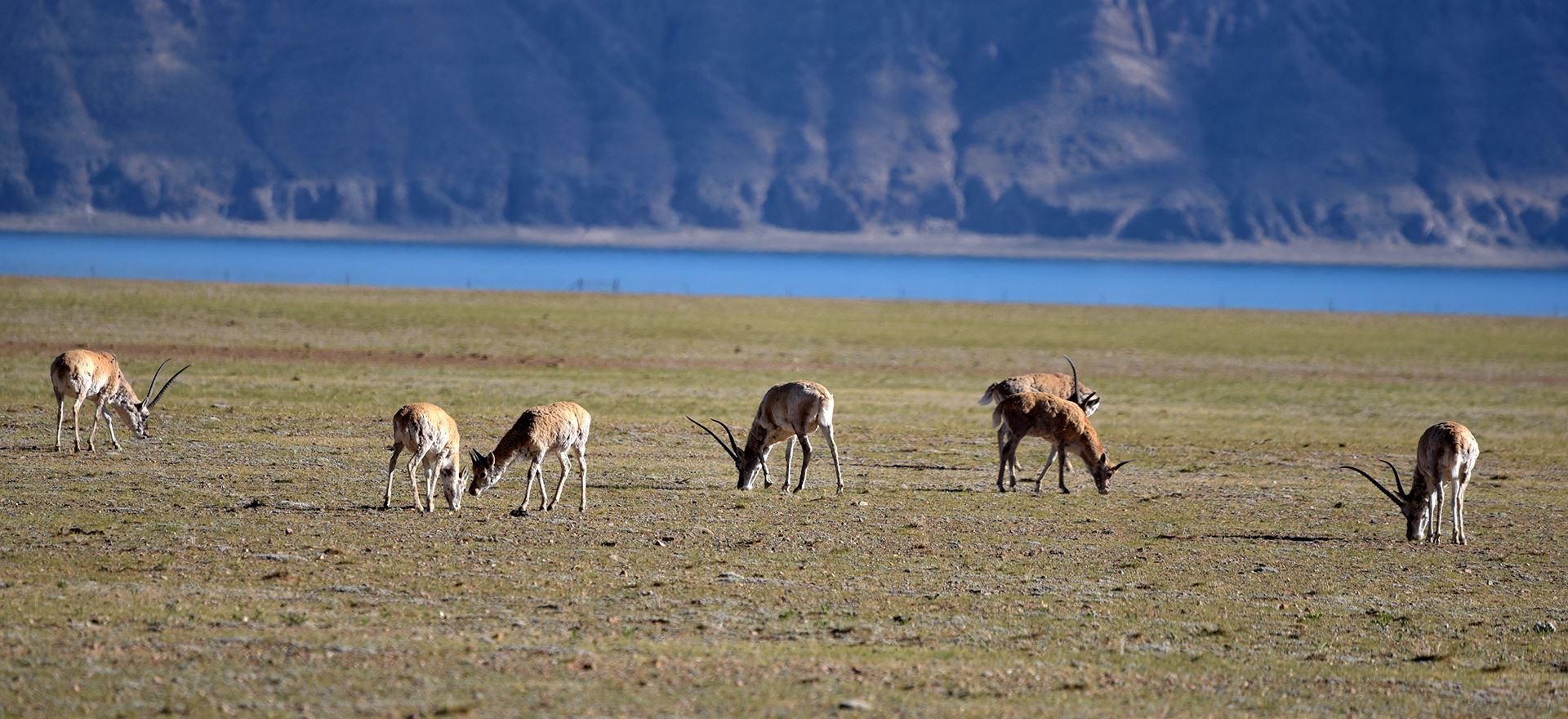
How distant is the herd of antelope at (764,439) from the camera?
21.1m

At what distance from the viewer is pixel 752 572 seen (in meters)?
18.3

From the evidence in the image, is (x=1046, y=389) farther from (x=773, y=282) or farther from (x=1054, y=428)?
(x=773, y=282)

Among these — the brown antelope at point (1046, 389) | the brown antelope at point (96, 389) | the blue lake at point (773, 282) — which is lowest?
the brown antelope at point (96, 389)

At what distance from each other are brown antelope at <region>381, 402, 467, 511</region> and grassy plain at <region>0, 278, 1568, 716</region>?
440 millimetres

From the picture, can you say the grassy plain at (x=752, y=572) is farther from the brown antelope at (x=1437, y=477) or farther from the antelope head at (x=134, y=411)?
the brown antelope at (x=1437, y=477)

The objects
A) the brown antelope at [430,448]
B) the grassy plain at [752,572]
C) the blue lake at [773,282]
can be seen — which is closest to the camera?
the grassy plain at [752,572]

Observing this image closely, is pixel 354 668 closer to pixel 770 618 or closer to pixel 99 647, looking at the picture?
pixel 99 647

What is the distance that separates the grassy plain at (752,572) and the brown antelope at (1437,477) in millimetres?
637

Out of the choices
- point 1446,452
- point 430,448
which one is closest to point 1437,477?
point 1446,452

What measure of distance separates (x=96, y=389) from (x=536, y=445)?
27.5 feet

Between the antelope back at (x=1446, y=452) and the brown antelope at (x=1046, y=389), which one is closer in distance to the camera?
the antelope back at (x=1446, y=452)

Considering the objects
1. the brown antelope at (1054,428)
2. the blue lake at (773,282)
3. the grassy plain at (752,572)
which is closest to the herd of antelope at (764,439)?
the brown antelope at (1054,428)

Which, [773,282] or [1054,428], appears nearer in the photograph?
[1054,428]

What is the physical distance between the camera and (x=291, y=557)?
18078 millimetres
